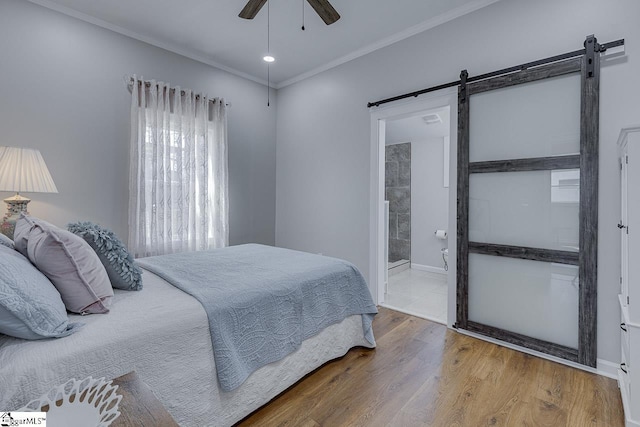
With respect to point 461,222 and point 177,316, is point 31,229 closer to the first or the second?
point 177,316

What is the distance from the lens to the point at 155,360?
1.29 meters

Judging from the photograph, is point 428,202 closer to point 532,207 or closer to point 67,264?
point 532,207

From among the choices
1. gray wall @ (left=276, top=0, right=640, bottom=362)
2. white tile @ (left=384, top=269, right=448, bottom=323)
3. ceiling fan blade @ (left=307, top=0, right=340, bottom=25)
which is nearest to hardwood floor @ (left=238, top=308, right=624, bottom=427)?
gray wall @ (left=276, top=0, right=640, bottom=362)

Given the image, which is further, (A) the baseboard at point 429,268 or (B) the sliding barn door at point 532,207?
(A) the baseboard at point 429,268

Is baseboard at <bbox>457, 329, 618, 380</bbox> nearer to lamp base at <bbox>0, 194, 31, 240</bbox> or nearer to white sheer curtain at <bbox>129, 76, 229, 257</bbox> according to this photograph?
white sheer curtain at <bbox>129, 76, 229, 257</bbox>

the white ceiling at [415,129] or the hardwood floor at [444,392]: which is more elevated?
the white ceiling at [415,129]

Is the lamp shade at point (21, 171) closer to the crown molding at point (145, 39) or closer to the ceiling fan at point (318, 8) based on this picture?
the crown molding at point (145, 39)

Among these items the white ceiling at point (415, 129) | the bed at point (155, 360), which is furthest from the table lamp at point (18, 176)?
the white ceiling at point (415, 129)

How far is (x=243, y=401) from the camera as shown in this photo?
1.62 m

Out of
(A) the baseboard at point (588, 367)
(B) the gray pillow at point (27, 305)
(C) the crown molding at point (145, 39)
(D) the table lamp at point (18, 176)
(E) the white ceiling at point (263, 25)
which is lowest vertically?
(A) the baseboard at point (588, 367)

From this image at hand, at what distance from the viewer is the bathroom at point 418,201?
4.68 m

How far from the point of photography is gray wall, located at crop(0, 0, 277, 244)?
255cm

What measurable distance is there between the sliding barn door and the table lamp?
3.37 m

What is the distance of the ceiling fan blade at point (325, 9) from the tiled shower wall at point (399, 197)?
146 inches
